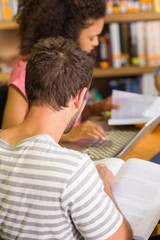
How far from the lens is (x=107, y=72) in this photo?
2.83 metres

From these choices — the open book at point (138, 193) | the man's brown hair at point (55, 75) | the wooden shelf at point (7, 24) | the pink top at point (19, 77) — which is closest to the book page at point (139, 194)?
the open book at point (138, 193)

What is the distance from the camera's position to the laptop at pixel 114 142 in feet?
4.85

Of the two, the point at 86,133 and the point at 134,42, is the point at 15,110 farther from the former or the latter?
the point at 134,42

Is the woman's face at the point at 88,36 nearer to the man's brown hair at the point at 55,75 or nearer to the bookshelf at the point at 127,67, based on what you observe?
the man's brown hair at the point at 55,75

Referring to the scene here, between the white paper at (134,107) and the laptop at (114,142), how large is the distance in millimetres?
45

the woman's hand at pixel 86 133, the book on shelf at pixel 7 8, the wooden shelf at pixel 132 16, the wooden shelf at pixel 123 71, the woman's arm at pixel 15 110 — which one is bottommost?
the wooden shelf at pixel 123 71

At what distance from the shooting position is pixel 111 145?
155cm

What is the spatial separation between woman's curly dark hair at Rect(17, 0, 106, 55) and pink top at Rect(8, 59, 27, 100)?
56 mm

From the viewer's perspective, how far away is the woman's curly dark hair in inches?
67.6

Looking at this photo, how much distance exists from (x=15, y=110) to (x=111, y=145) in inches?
15.2

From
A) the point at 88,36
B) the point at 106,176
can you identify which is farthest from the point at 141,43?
the point at 106,176

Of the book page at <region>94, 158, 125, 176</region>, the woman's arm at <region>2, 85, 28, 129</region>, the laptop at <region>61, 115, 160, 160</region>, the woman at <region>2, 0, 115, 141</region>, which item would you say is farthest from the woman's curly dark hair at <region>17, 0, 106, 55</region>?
the book page at <region>94, 158, 125, 176</region>

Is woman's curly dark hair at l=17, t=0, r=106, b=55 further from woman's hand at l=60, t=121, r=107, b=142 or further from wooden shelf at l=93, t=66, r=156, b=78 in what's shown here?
wooden shelf at l=93, t=66, r=156, b=78

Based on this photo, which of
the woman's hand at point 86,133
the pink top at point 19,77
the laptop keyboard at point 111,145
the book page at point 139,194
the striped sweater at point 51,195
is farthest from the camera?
the pink top at point 19,77
